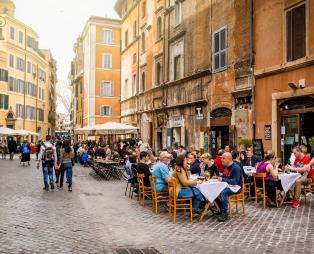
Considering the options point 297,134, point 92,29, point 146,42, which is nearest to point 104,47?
point 92,29

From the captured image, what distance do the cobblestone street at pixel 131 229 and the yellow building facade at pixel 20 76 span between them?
40.0 meters

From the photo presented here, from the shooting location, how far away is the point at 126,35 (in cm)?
3672

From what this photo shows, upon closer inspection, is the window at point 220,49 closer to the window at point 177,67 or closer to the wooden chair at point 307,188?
the window at point 177,67

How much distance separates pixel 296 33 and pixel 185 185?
792 cm

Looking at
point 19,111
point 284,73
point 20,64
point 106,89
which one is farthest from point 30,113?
point 284,73

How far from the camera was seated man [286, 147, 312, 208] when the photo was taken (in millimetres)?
10462

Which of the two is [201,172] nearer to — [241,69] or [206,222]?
[206,222]

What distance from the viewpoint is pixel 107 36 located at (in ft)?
170

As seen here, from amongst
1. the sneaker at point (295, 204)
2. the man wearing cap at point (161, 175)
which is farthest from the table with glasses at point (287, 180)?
the man wearing cap at point (161, 175)

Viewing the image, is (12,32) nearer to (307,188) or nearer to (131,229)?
(307,188)

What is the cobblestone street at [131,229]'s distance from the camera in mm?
6637

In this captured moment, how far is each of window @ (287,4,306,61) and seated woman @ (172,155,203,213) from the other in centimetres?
716

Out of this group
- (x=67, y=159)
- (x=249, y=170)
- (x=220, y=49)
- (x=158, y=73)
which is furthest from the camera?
(x=158, y=73)

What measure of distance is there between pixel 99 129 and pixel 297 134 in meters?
13.5
